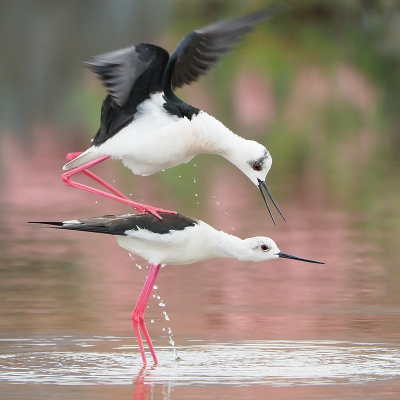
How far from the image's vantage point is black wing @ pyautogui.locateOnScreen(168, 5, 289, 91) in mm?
9258

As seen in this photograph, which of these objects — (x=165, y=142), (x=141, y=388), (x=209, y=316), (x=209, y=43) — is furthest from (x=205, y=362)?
(x=209, y=43)

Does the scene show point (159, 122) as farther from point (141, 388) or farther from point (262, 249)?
point (141, 388)

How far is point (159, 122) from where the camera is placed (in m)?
9.05

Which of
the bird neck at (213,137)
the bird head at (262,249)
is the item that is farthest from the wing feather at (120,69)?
the bird head at (262,249)

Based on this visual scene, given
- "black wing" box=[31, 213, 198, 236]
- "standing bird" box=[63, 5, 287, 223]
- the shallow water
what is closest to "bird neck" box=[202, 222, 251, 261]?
"black wing" box=[31, 213, 198, 236]

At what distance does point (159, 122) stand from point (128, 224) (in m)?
1.05

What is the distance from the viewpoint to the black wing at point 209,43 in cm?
926

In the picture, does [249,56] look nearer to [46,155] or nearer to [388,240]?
[46,155]

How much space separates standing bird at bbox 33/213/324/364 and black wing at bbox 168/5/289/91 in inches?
54.6

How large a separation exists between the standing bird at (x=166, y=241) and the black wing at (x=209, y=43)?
1388 millimetres

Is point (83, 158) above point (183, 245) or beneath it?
above

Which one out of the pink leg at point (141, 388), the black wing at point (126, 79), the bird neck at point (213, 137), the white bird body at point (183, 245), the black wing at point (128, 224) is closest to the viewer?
the pink leg at point (141, 388)

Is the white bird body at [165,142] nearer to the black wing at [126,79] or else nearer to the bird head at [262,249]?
the black wing at [126,79]

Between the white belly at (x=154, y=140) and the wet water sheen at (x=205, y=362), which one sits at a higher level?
the white belly at (x=154, y=140)
